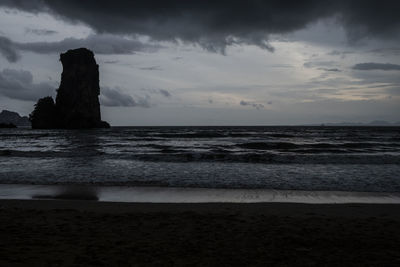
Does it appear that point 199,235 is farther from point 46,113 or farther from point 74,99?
point 46,113

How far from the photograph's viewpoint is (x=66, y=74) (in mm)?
97125

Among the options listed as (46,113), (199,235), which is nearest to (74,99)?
(46,113)

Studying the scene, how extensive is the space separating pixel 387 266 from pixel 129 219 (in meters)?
5.05

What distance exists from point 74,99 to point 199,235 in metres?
97.5

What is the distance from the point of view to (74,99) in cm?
9369

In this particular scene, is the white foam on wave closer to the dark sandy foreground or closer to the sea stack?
the dark sandy foreground

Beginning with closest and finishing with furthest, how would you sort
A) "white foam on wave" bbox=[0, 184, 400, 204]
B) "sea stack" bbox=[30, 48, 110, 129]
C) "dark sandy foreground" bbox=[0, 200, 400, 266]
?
"dark sandy foreground" bbox=[0, 200, 400, 266] → "white foam on wave" bbox=[0, 184, 400, 204] → "sea stack" bbox=[30, 48, 110, 129]

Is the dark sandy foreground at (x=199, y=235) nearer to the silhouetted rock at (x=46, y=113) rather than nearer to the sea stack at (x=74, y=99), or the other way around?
the sea stack at (x=74, y=99)

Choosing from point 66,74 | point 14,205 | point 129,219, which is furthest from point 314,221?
point 66,74

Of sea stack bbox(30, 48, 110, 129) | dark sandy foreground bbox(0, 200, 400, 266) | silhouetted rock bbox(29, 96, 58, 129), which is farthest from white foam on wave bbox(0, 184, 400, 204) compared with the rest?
silhouetted rock bbox(29, 96, 58, 129)

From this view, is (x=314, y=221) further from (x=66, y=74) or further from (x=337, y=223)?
(x=66, y=74)

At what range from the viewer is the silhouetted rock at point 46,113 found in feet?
317

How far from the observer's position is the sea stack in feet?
307

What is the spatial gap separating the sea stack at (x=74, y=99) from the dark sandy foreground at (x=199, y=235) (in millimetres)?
91728
